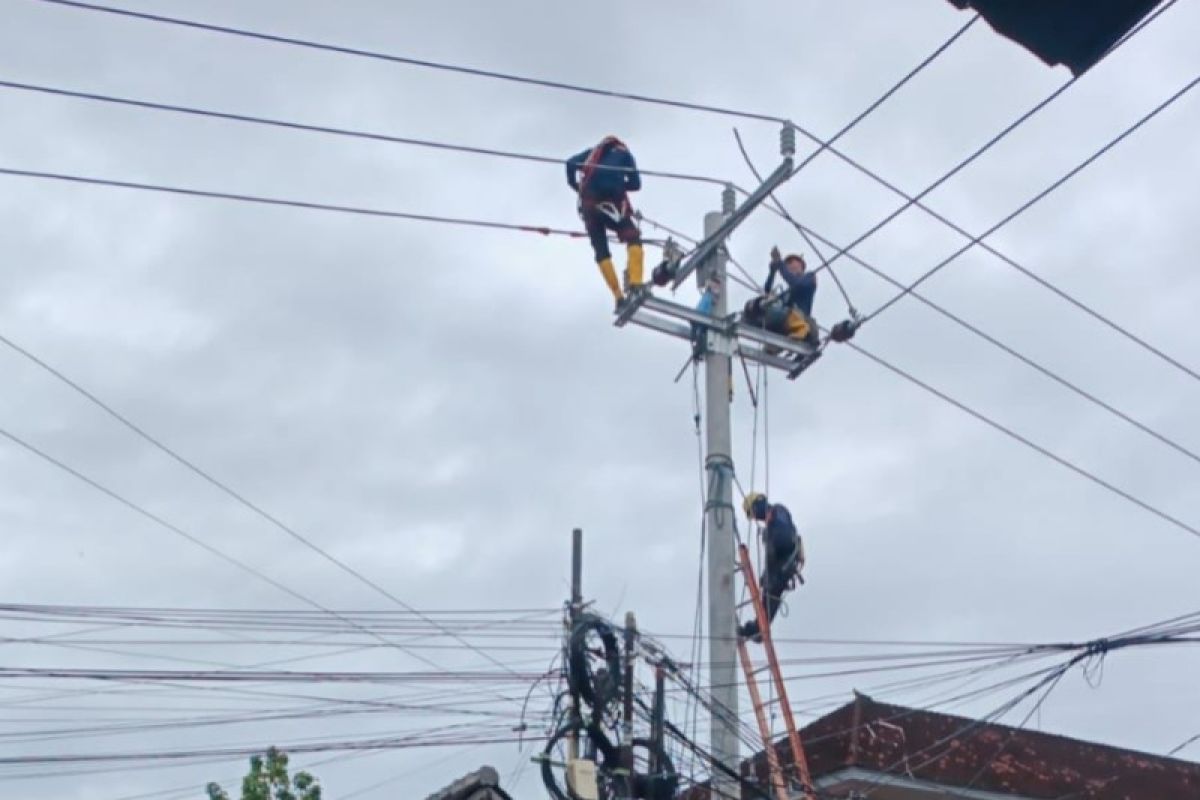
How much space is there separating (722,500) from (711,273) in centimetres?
179

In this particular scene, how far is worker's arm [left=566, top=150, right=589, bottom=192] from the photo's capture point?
12.1m

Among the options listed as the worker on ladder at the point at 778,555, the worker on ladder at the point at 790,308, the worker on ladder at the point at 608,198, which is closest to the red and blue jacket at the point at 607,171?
the worker on ladder at the point at 608,198

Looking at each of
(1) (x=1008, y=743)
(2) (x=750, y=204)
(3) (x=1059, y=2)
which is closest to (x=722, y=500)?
(2) (x=750, y=204)

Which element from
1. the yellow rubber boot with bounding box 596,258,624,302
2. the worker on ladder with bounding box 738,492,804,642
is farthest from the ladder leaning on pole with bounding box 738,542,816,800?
the yellow rubber boot with bounding box 596,258,624,302

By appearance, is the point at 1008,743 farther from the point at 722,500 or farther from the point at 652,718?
the point at 722,500

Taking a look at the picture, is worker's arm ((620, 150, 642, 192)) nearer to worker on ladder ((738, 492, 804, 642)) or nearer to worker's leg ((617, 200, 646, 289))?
worker's leg ((617, 200, 646, 289))

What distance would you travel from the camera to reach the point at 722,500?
1091 centimetres

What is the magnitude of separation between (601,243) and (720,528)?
2329 mm

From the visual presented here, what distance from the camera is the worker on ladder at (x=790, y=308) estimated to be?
11906 mm

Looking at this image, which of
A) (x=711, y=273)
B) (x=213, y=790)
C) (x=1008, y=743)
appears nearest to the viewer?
(x=711, y=273)

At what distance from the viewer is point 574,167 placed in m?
12.1

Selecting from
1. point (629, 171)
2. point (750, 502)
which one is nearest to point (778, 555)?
point (750, 502)

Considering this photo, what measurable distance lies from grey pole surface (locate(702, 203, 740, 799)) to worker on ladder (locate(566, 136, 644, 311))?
0.57 m

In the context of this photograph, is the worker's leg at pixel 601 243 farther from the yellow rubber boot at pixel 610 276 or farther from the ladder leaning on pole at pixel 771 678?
the ladder leaning on pole at pixel 771 678
